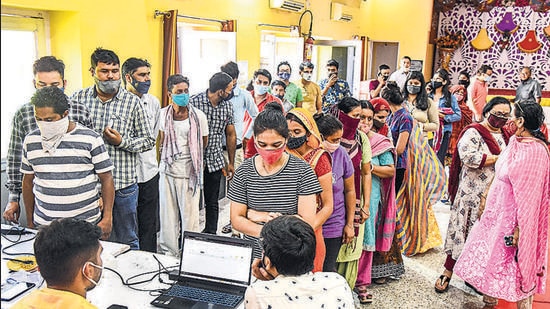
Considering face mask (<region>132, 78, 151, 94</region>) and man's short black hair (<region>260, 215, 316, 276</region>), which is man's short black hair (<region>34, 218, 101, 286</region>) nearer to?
man's short black hair (<region>260, 215, 316, 276</region>)

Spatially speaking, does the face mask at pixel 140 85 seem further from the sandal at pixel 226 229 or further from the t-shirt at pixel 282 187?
the sandal at pixel 226 229

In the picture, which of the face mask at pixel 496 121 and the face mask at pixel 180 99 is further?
the face mask at pixel 180 99

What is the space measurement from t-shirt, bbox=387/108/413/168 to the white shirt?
5.78ft

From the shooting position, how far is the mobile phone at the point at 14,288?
1930mm

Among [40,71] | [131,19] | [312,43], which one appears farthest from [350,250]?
[312,43]

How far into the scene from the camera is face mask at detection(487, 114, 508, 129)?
10.5 feet

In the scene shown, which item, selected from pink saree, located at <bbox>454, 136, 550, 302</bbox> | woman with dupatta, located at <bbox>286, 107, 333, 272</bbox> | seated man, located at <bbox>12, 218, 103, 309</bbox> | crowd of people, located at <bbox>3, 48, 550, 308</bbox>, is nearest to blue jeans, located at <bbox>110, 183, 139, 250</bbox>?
crowd of people, located at <bbox>3, 48, 550, 308</bbox>

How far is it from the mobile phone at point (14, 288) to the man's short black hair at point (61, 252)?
1.50 feet

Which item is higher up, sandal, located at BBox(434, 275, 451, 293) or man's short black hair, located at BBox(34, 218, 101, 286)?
man's short black hair, located at BBox(34, 218, 101, 286)

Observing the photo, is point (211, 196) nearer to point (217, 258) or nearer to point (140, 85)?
point (140, 85)

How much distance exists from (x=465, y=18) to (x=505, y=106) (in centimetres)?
872

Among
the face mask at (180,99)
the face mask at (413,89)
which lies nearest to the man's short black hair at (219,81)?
the face mask at (180,99)

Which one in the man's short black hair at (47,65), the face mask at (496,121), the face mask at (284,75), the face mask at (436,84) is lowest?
the face mask at (496,121)

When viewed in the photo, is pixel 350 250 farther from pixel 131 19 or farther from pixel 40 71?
pixel 131 19
